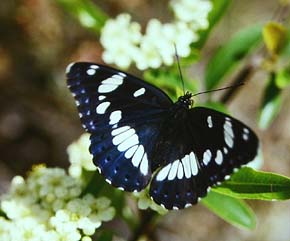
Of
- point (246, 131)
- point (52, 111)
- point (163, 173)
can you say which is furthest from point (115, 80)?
point (52, 111)

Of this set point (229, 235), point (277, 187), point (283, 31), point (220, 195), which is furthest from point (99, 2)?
point (277, 187)

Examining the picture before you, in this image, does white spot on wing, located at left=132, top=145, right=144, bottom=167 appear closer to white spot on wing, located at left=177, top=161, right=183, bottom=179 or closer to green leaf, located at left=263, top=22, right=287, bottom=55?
white spot on wing, located at left=177, top=161, right=183, bottom=179

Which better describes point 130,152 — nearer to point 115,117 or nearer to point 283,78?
point 115,117

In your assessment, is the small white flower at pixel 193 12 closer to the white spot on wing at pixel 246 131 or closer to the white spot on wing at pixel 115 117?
the white spot on wing at pixel 115 117

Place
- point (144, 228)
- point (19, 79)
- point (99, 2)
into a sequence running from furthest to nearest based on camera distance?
1. point (99, 2)
2. point (19, 79)
3. point (144, 228)

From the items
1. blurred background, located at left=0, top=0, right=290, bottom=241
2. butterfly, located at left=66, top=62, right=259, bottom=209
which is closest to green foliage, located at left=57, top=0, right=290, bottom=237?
butterfly, located at left=66, top=62, right=259, bottom=209

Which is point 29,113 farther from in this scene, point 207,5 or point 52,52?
point 207,5

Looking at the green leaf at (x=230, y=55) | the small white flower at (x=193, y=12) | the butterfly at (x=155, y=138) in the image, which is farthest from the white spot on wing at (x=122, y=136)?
the green leaf at (x=230, y=55)
